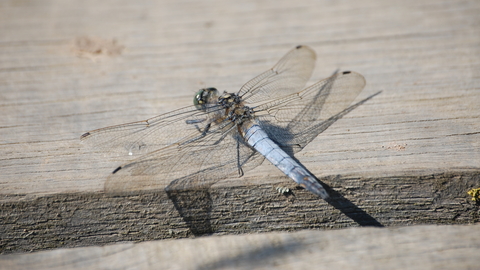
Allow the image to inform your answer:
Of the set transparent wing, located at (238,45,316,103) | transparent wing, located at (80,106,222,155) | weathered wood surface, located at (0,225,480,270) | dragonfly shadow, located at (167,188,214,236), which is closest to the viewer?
weathered wood surface, located at (0,225,480,270)

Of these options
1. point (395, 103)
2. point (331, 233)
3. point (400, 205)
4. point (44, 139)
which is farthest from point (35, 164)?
point (395, 103)

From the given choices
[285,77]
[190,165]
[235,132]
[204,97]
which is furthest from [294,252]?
[285,77]

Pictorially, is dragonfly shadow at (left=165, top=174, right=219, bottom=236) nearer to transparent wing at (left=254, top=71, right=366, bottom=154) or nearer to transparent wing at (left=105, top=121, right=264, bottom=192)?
transparent wing at (left=105, top=121, right=264, bottom=192)

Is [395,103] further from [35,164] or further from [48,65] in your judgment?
[48,65]

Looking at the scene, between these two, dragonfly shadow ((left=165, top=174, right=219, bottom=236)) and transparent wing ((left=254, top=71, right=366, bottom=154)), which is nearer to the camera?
dragonfly shadow ((left=165, top=174, right=219, bottom=236))

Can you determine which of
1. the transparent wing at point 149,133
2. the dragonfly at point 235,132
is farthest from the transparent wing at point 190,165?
the transparent wing at point 149,133

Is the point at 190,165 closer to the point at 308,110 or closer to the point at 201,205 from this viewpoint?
the point at 201,205

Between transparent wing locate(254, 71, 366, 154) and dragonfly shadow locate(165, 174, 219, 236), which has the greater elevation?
transparent wing locate(254, 71, 366, 154)

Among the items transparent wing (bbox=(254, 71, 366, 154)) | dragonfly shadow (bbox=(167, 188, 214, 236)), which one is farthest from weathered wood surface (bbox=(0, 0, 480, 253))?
transparent wing (bbox=(254, 71, 366, 154))
